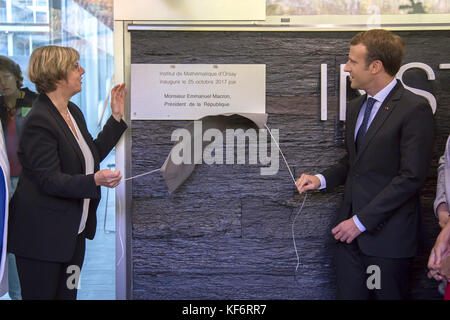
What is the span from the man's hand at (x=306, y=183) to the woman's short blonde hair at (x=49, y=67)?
1.27 meters

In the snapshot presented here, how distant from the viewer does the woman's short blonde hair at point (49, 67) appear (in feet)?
7.89

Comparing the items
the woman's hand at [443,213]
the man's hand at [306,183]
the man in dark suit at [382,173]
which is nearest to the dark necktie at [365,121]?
the man in dark suit at [382,173]

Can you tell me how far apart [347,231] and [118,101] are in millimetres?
1398

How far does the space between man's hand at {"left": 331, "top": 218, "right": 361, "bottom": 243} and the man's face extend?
66 centimetres

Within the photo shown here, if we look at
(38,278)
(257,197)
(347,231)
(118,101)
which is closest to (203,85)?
(118,101)

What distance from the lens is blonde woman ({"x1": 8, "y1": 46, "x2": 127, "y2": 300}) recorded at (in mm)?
2291

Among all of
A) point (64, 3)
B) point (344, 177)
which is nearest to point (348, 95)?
point (344, 177)

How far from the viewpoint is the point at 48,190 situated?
2291 millimetres

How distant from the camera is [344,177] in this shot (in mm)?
2727

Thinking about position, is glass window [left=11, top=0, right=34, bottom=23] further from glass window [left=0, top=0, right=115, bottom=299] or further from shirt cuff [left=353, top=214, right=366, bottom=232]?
shirt cuff [left=353, top=214, right=366, bottom=232]

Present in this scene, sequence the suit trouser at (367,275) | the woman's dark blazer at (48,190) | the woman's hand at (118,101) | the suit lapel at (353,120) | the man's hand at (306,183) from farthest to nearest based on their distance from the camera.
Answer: the woman's hand at (118,101) → the man's hand at (306,183) → the suit lapel at (353,120) → the suit trouser at (367,275) → the woman's dark blazer at (48,190)

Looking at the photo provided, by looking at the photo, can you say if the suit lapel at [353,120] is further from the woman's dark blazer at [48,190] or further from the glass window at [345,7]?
the woman's dark blazer at [48,190]

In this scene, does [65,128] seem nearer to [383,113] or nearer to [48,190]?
[48,190]
